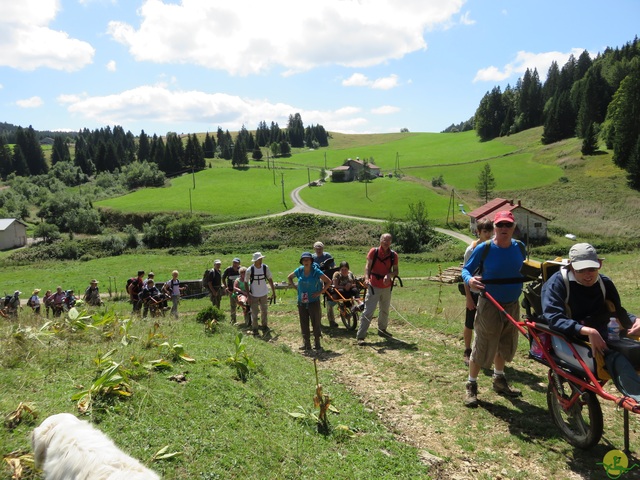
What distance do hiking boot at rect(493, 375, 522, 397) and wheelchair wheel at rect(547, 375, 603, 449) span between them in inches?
37.7

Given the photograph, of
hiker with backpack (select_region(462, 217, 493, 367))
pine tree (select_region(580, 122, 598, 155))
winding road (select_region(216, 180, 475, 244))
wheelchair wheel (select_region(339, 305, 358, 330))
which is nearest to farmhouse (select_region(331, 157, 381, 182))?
winding road (select_region(216, 180, 475, 244))

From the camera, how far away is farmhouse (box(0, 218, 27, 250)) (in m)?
72.3

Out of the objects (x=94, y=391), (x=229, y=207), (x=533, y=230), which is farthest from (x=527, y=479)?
(x=229, y=207)

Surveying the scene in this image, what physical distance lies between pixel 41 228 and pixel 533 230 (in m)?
79.1

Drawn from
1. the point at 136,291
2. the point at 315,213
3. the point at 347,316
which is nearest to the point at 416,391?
the point at 347,316

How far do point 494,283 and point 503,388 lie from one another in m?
1.67

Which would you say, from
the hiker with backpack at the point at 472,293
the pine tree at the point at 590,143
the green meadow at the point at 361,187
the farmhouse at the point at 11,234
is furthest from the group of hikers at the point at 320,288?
the pine tree at the point at 590,143

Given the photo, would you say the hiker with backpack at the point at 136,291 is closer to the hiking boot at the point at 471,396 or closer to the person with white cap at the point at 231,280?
the person with white cap at the point at 231,280

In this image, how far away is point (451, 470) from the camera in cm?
449

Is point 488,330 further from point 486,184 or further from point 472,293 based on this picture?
point 486,184

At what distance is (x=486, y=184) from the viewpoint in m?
74.6

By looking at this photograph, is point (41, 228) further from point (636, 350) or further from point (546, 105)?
point (546, 105)

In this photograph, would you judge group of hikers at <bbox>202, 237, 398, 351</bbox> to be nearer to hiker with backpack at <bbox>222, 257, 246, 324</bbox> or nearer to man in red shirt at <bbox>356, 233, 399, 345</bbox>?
man in red shirt at <bbox>356, 233, 399, 345</bbox>

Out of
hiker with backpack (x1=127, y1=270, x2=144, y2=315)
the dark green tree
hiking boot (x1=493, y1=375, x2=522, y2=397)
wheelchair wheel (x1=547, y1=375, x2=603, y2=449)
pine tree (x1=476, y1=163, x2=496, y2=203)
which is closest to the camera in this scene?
wheelchair wheel (x1=547, y1=375, x2=603, y2=449)
